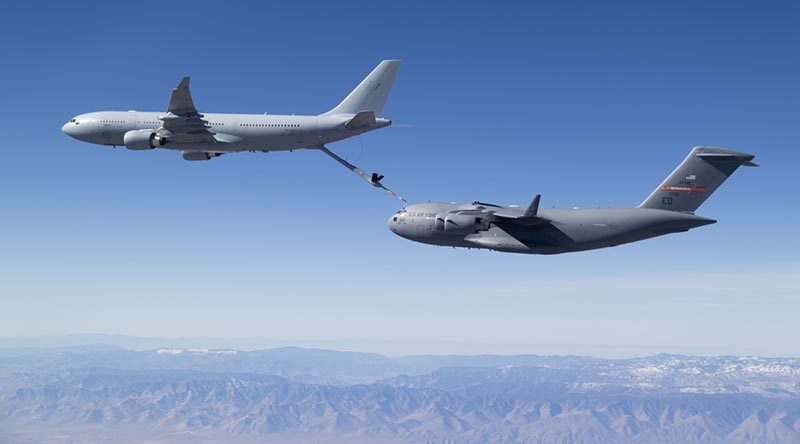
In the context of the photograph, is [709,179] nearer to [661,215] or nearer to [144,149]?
[661,215]

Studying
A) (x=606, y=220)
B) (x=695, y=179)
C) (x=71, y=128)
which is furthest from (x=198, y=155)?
(x=695, y=179)

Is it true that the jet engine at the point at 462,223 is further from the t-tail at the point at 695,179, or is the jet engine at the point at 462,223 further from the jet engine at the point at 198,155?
the jet engine at the point at 198,155

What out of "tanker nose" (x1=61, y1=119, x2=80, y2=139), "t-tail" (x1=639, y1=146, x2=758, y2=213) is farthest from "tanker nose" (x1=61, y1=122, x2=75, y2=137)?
"t-tail" (x1=639, y1=146, x2=758, y2=213)

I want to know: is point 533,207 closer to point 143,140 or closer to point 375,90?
point 375,90

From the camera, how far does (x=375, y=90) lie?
201 feet

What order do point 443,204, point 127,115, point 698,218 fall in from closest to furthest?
1. point 698,218
2. point 443,204
3. point 127,115

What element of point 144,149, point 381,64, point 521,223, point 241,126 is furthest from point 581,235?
point 144,149

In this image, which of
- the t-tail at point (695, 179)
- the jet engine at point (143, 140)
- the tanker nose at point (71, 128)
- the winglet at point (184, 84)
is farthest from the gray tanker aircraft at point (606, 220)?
the tanker nose at point (71, 128)

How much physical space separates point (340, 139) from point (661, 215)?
25239 mm

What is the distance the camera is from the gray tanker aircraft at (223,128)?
180 feet

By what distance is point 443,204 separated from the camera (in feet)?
179

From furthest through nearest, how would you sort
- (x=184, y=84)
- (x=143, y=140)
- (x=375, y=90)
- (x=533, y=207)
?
(x=375, y=90), (x=143, y=140), (x=184, y=84), (x=533, y=207)

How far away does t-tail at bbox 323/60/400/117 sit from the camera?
200 ft

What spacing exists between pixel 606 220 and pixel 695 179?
726 centimetres
